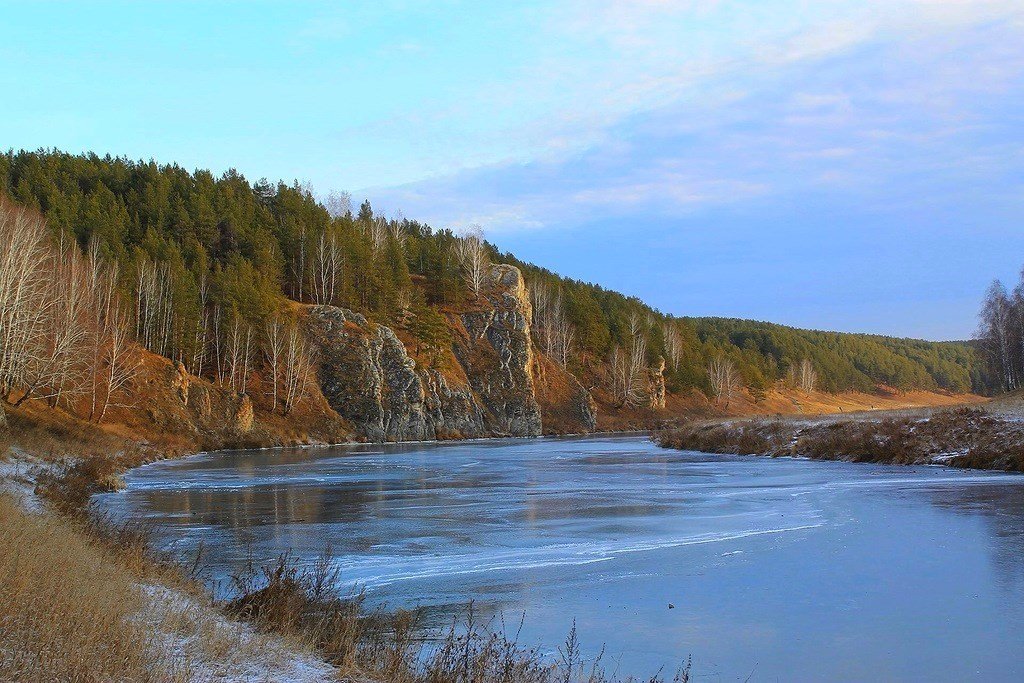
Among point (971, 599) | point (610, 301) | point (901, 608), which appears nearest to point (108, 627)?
point (901, 608)

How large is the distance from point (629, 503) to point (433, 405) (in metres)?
65.5

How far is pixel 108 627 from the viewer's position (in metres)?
7.29

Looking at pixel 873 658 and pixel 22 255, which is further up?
pixel 22 255

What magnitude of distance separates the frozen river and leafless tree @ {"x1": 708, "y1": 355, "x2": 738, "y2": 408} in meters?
111

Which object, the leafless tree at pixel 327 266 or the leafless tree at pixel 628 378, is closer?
the leafless tree at pixel 327 266

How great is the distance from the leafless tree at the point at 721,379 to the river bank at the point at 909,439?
8777cm

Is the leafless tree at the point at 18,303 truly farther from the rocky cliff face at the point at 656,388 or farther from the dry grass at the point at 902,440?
the rocky cliff face at the point at 656,388

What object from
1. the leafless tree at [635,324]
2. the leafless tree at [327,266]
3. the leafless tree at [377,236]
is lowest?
the leafless tree at [635,324]

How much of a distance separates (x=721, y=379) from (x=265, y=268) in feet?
279

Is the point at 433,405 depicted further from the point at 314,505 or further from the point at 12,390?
the point at 314,505

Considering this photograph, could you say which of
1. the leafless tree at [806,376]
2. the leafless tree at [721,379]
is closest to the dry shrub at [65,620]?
the leafless tree at [721,379]

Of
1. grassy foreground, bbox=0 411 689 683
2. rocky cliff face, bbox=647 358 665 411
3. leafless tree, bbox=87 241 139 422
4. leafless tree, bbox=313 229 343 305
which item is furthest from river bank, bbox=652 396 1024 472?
rocky cliff face, bbox=647 358 665 411

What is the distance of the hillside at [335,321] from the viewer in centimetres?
7619

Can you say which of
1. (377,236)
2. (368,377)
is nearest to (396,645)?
(368,377)
